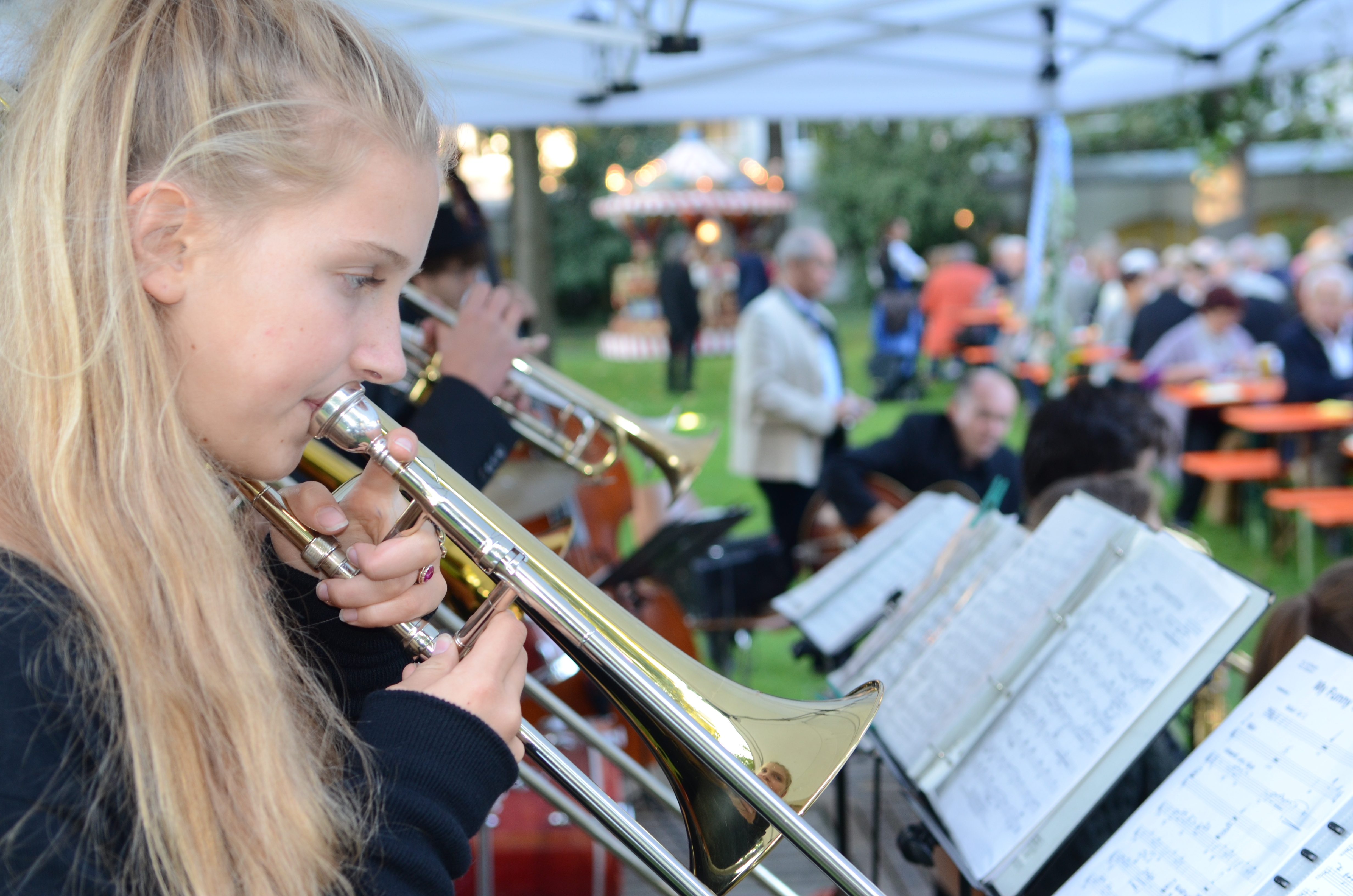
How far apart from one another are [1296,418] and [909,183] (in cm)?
1766

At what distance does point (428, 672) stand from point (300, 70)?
1.74ft

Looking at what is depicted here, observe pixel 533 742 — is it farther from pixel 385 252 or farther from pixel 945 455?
pixel 945 455

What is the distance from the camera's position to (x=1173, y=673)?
4.48 ft

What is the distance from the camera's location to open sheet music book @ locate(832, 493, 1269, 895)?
1.37 meters

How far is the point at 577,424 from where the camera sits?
2619 mm

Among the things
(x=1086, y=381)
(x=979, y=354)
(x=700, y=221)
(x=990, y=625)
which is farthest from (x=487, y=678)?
(x=700, y=221)

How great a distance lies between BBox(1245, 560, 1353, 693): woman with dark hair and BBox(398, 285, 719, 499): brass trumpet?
128 centimetres

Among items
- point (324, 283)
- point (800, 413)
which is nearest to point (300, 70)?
point (324, 283)

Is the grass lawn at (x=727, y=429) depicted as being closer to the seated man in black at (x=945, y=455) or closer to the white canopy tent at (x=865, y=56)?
the seated man in black at (x=945, y=455)

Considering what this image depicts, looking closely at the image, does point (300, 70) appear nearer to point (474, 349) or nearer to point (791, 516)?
point (474, 349)

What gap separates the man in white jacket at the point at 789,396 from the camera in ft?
16.5

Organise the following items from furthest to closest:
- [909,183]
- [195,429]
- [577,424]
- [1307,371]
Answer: [909,183]
[1307,371]
[577,424]
[195,429]

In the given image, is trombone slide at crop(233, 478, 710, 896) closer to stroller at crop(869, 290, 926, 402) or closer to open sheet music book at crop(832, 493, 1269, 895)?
open sheet music book at crop(832, 493, 1269, 895)

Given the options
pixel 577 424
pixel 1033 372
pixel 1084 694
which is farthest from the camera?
pixel 1033 372
